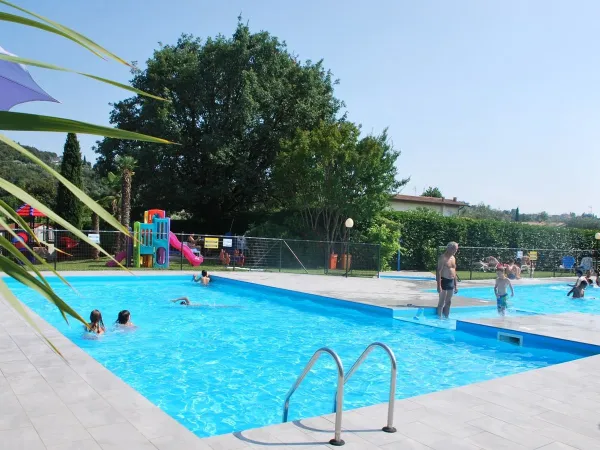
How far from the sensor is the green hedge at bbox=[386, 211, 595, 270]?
27516mm

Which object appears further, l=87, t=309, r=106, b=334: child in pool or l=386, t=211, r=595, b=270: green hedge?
l=386, t=211, r=595, b=270: green hedge

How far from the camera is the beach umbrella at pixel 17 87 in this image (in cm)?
333

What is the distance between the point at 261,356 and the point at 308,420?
4858 mm

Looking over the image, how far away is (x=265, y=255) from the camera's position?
23188 mm

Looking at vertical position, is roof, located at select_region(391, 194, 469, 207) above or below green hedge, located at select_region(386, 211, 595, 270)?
above

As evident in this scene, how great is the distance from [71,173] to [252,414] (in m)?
22.2

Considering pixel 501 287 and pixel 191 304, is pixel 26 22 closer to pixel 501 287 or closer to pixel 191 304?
pixel 501 287

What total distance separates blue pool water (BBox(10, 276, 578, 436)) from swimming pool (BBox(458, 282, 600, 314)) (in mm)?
6429

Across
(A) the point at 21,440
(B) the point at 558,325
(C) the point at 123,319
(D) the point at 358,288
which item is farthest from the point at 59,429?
(D) the point at 358,288

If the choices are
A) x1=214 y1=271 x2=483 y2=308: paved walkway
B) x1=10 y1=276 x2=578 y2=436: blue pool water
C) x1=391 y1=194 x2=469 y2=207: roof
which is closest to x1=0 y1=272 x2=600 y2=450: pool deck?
x1=10 y1=276 x2=578 y2=436: blue pool water

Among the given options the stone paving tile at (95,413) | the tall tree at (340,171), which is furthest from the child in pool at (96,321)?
the tall tree at (340,171)

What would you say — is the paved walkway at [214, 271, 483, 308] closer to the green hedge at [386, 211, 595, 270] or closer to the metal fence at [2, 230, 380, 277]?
the metal fence at [2, 230, 380, 277]

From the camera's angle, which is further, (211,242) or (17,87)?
(211,242)

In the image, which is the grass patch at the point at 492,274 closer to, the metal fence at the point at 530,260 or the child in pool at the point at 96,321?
the metal fence at the point at 530,260
